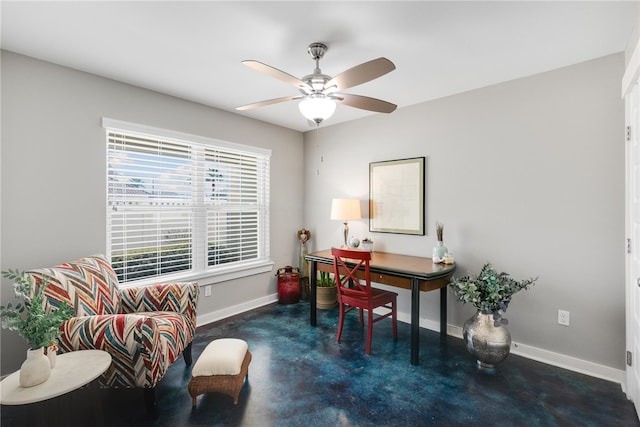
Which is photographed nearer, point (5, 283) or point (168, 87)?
point (5, 283)

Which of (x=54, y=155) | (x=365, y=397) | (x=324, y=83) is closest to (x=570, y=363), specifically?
(x=365, y=397)

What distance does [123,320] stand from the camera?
1.87 metres

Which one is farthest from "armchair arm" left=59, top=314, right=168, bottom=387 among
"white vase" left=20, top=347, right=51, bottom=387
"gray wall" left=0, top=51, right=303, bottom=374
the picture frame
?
the picture frame

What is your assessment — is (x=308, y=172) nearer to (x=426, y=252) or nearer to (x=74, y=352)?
(x=426, y=252)

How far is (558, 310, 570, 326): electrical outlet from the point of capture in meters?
2.55

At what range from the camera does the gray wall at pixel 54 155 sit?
228 cm

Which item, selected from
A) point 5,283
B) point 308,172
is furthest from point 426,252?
point 5,283

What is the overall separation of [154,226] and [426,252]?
2.91 m

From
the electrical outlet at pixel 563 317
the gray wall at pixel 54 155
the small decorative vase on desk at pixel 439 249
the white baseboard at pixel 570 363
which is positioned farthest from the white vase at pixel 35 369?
the electrical outlet at pixel 563 317

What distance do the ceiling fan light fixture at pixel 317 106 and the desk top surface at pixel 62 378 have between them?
1894 millimetres

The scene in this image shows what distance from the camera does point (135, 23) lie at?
1960 millimetres

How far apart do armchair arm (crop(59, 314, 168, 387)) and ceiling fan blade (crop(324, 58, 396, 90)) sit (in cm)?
187

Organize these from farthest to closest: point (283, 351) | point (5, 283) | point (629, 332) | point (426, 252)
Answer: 1. point (426, 252)
2. point (283, 351)
3. point (5, 283)
4. point (629, 332)

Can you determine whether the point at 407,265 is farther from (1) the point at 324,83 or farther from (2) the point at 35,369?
(2) the point at 35,369
